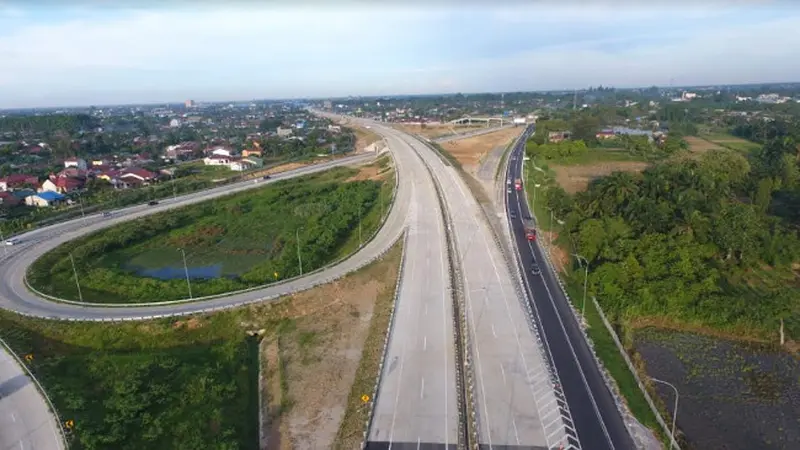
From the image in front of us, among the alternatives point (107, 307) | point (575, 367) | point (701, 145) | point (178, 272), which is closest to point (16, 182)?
point (178, 272)

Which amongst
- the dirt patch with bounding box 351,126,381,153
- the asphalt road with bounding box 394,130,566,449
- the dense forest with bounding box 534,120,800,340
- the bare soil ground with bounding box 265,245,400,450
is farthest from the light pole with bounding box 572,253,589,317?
the dirt patch with bounding box 351,126,381,153

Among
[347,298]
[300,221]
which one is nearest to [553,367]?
[347,298]

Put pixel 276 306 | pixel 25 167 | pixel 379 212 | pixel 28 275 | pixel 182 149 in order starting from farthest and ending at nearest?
pixel 182 149
pixel 25 167
pixel 379 212
pixel 28 275
pixel 276 306

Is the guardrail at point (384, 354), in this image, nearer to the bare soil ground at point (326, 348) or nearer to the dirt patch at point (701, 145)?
the bare soil ground at point (326, 348)

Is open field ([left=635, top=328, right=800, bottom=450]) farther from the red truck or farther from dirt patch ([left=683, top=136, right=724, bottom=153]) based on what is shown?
dirt patch ([left=683, top=136, right=724, bottom=153])

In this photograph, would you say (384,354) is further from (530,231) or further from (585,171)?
(585,171)

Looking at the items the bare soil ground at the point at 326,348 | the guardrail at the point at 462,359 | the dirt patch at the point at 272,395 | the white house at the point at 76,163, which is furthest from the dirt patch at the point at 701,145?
the white house at the point at 76,163

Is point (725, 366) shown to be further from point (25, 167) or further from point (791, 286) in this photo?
point (25, 167)
